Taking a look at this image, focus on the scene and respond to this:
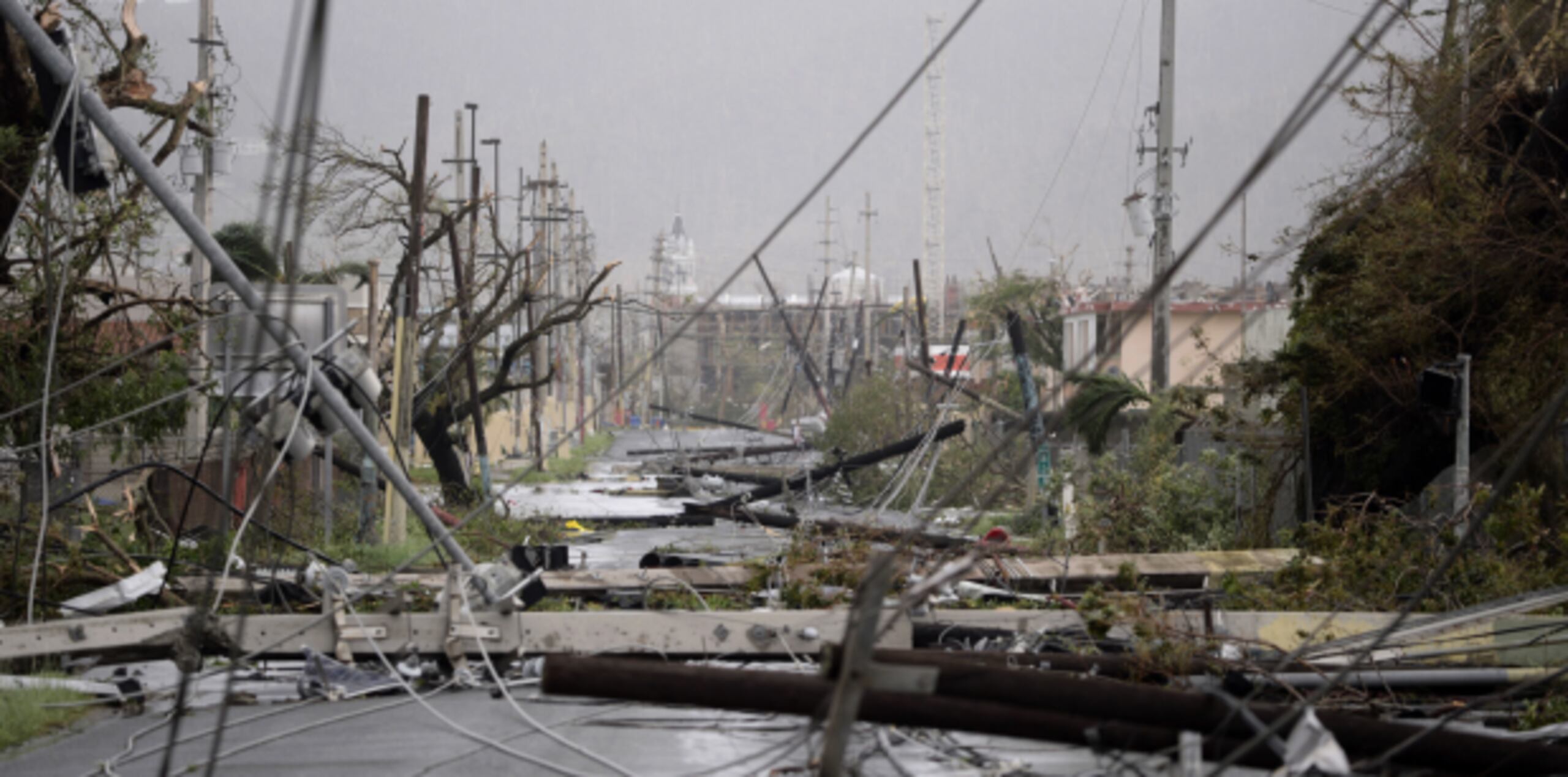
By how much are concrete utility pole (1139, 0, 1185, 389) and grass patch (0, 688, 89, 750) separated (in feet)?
50.8

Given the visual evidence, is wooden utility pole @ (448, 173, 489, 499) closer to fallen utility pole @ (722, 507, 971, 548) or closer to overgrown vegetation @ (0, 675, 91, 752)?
fallen utility pole @ (722, 507, 971, 548)

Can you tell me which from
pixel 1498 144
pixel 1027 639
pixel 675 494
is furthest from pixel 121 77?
pixel 675 494

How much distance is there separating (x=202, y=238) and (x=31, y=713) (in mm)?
2273

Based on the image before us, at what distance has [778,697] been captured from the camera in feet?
11.2

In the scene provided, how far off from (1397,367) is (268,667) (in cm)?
991

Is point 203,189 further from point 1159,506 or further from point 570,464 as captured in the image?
point 570,464

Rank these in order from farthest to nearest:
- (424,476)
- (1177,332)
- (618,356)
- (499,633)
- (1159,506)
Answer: (618,356), (1177,332), (424,476), (1159,506), (499,633)

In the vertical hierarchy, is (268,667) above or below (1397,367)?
below

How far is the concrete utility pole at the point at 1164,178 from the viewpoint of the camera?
20.5 metres

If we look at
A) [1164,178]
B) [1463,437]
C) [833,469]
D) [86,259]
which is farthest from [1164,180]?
[86,259]

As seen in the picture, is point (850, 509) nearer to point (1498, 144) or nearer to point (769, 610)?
point (1498, 144)

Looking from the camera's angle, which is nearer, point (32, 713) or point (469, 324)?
point (32, 713)

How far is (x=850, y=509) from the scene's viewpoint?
928 inches

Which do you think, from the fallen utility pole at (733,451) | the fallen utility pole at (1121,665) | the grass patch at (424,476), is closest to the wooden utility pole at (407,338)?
the fallen utility pole at (1121,665)
